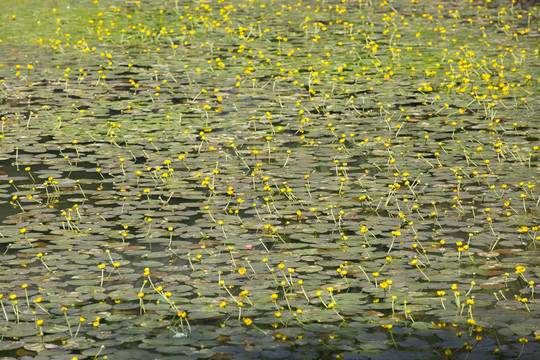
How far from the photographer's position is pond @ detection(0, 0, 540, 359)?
159 inches

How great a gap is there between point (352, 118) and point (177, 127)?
1619 millimetres

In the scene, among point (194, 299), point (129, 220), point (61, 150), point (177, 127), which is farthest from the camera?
point (177, 127)

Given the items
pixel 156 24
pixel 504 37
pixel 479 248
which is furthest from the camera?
pixel 156 24

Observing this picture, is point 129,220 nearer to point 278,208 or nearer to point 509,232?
point 278,208

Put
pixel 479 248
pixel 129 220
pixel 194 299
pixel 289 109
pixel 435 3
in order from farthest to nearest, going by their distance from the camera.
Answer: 1. pixel 435 3
2. pixel 289 109
3. pixel 129 220
4. pixel 479 248
5. pixel 194 299

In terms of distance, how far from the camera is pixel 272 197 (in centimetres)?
583

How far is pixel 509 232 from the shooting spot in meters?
5.11

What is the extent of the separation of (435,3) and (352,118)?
7118 millimetres

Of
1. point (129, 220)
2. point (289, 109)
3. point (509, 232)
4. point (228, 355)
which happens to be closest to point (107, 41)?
point (289, 109)

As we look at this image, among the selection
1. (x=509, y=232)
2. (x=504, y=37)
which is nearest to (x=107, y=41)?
(x=504, y=37)

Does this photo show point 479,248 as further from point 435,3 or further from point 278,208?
point 435,3

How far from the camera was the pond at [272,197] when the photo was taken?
404 centimetres

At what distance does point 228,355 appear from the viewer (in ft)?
12.4

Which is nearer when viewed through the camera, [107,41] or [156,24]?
[107,41]
